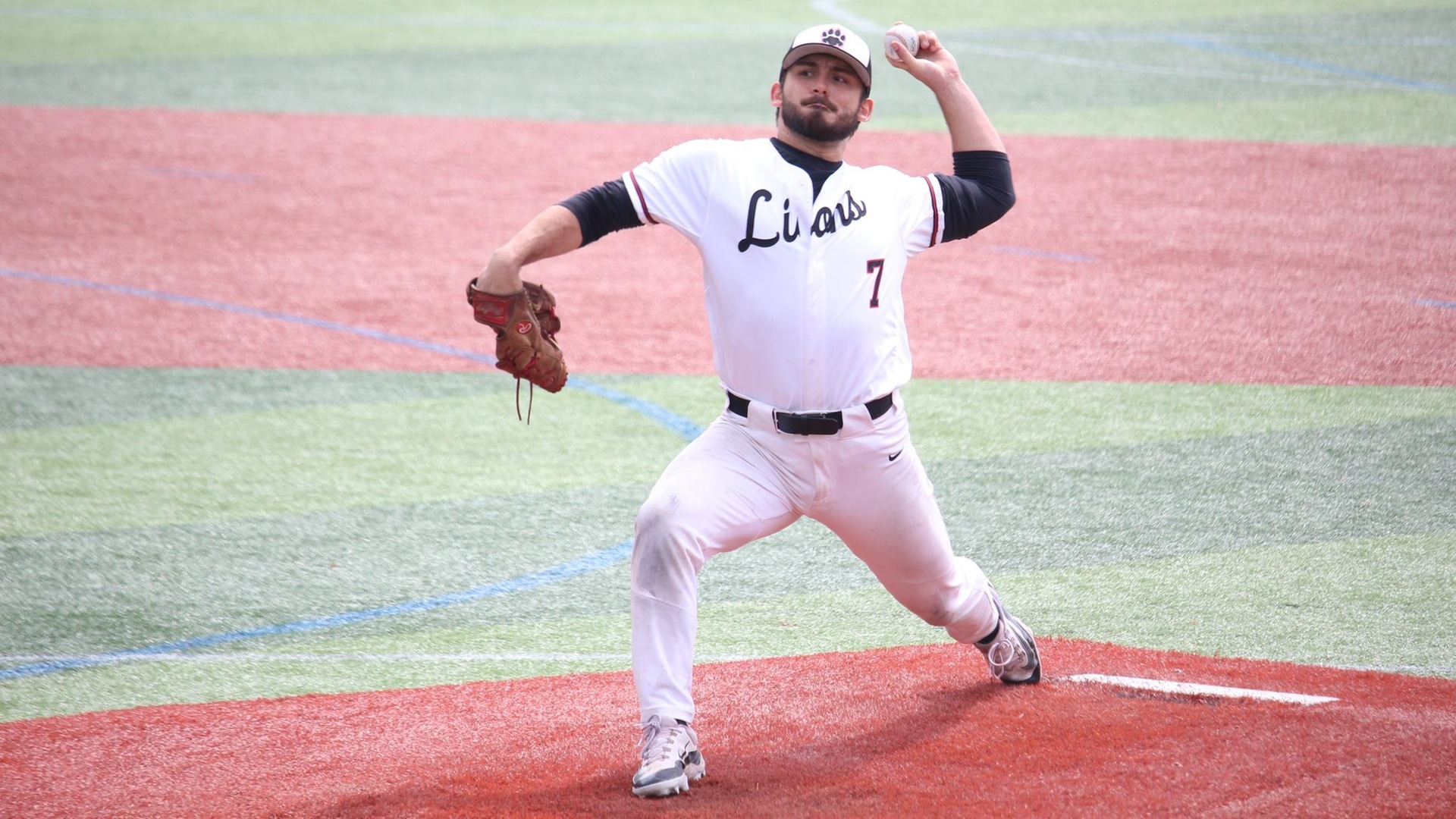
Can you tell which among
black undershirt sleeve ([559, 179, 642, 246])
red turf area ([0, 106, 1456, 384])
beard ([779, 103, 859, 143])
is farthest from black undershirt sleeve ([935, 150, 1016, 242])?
red turf area ([0, 106, 1456, 384])

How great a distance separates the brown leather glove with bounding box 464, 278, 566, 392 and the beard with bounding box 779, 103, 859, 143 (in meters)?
0.79

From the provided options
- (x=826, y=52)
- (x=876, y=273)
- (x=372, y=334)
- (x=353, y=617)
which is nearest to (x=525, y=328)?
(x=876, y=273)

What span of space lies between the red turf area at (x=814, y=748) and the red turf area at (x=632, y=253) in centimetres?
387

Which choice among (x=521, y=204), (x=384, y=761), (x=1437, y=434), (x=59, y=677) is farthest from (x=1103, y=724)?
(x=521, y=204)

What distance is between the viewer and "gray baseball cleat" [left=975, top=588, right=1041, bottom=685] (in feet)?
14.4

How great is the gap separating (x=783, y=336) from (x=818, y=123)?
1.88 feet

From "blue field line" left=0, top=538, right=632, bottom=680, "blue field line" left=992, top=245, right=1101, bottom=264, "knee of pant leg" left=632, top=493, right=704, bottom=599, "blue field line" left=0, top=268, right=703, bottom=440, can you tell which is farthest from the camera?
"blue field line" left=992, top=245, right=1101, bottom=264

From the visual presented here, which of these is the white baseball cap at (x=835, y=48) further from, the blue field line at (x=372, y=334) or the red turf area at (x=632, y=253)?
the red turf area at (x=632, y=253)

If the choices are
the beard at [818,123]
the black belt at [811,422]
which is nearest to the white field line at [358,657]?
the black belt at [811,422]

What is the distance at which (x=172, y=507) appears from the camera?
641cm

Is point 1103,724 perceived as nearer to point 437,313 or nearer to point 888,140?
point 437,313

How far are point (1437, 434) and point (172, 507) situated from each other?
568 centimetres

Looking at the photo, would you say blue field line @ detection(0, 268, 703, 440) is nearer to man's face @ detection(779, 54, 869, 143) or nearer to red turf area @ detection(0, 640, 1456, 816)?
red turf area @ detection(0, 640, 1456, 816)

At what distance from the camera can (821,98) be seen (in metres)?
3.94
